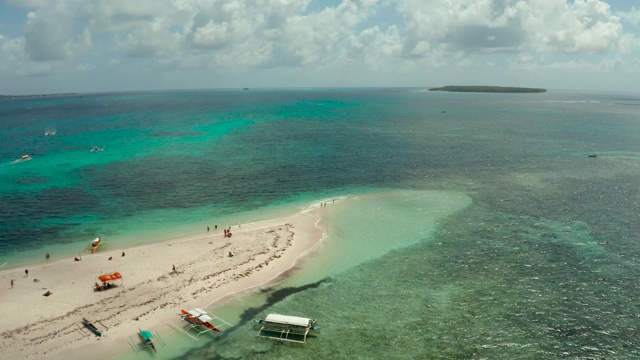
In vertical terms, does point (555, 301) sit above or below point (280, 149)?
below

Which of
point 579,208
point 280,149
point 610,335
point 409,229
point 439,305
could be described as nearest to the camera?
point 610,335

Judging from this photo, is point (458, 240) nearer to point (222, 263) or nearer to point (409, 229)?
point (409, 229)

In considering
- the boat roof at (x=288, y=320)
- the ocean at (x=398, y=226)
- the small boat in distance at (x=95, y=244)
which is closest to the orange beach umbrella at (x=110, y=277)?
the small boat in distance at (x=95, y=244)

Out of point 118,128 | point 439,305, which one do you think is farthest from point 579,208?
point 118,128

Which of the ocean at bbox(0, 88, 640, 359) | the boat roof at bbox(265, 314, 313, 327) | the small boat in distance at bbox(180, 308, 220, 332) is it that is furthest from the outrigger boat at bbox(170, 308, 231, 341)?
the boat roof at bbox(265, 314, 313, 327)

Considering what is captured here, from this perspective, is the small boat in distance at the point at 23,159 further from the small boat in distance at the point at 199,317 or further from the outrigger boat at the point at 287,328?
the outrigger boat at the point at 287,328

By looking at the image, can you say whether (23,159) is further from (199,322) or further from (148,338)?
(199,322)

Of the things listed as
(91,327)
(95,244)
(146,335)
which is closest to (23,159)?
(95,244)
